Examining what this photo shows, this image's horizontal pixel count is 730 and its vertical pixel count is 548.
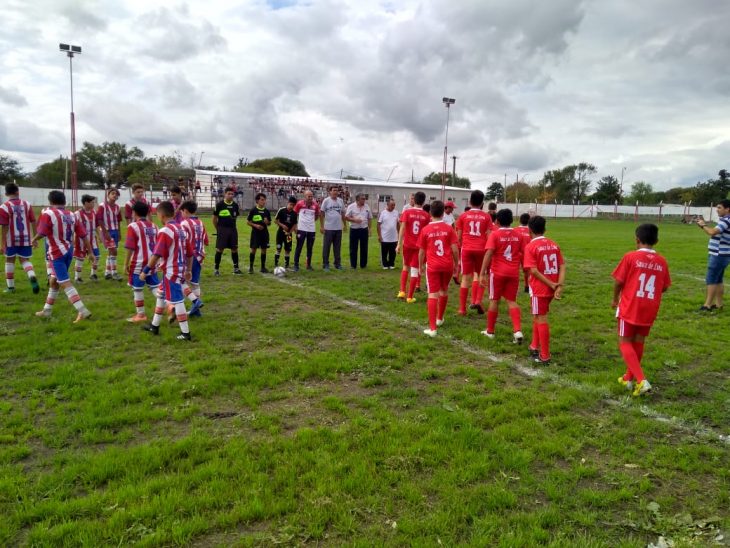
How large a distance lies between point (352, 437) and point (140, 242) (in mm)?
5074

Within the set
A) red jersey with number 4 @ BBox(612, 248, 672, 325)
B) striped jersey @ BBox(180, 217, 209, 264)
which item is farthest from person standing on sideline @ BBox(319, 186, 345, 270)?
red jersey with number 4 @ BBox(612, 248, 672, 325)

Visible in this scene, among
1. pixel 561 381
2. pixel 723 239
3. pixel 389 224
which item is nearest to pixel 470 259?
A: pixel 561 381

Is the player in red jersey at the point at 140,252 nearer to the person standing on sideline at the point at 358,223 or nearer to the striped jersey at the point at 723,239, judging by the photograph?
the person standing on sideline at the point at 358,223

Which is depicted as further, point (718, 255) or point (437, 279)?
point (718, 255)

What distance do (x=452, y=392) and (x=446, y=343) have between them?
1.78 meters

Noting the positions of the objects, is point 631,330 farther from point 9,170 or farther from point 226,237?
point 9,170

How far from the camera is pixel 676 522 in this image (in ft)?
9.65

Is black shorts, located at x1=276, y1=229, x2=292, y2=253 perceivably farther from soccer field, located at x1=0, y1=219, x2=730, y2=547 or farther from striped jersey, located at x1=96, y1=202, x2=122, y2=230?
soccer field, located at x1=0, y1=219, x2=730, y2=547

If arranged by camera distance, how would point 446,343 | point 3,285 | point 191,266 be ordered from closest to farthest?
point 446,343 → point 191,266 → point 3,285

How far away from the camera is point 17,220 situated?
8625 mm

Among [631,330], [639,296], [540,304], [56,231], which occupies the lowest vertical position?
[631,330]

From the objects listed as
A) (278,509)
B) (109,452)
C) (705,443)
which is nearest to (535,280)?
(705,443)

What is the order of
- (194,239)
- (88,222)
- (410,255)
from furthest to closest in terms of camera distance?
(88,222)
(410,255)
(194,239)

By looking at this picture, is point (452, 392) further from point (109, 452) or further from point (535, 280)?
point (109, 452)
